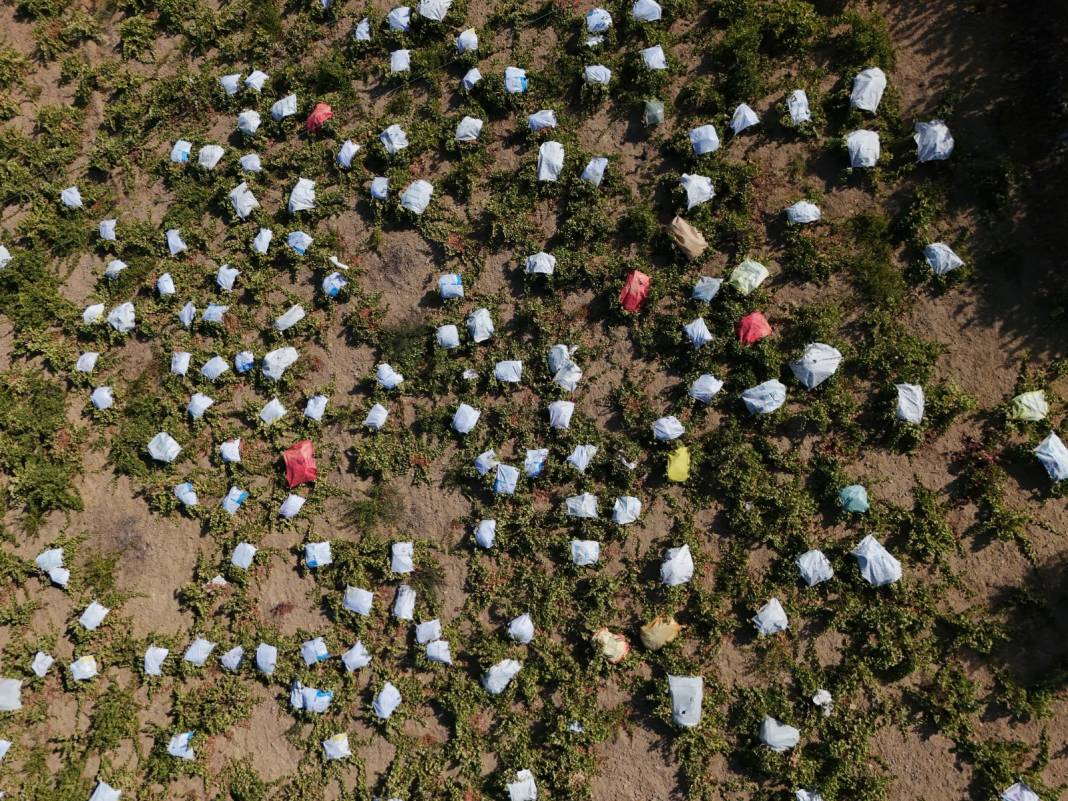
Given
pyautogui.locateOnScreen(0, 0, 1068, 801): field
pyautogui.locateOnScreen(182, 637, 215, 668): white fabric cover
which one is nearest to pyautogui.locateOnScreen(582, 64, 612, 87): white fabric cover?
pyautogui.locateOnScreen(0, 0, 1068, 801): field

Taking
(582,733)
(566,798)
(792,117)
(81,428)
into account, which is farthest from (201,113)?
(566,798)

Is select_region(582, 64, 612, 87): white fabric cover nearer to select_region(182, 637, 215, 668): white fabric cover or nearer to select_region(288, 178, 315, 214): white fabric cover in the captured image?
select_region(288, 178, 315, 214): white fabric cover

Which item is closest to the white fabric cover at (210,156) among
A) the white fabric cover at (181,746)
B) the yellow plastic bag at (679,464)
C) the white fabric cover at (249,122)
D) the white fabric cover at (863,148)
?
the white fabric cover at (249,122)

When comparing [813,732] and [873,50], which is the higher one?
[873,50]

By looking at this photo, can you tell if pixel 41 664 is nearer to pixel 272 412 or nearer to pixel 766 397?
pixel 272 412

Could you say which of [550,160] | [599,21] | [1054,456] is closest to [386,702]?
[550,160]

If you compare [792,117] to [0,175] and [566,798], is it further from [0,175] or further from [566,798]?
[0,175]
